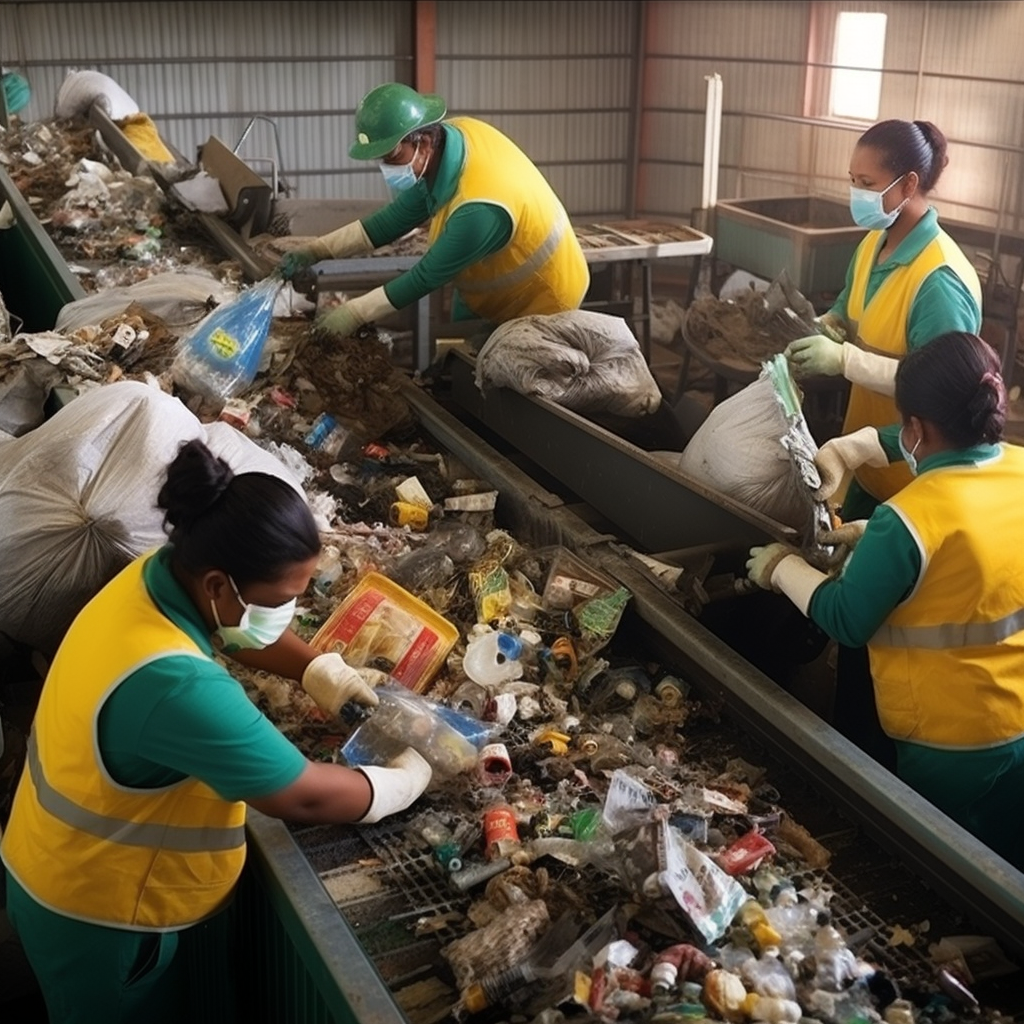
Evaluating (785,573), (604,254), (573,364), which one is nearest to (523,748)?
(785,573)

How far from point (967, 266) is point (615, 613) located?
1.53m

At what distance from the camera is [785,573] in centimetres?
260

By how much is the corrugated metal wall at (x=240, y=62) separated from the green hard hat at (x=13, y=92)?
247 cm

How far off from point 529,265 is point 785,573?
6.00ft

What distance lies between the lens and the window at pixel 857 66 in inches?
397

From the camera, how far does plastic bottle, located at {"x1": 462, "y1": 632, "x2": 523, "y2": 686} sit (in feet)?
8.62

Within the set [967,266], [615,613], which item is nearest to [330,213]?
[967,266]

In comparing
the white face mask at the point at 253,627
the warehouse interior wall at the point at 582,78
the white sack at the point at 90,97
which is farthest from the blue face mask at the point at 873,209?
the warehouse interior wall at the point at 582,78

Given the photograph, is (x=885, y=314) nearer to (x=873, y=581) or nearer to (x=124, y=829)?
(x=873, y=581)

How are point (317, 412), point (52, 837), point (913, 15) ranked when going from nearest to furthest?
point (52, 837)
point (317, 412)
point (913, 15)

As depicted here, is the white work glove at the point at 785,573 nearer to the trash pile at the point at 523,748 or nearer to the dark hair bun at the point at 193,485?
the trash pile at the point at 523,748

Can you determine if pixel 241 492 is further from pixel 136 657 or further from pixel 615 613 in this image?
pixel 615 613

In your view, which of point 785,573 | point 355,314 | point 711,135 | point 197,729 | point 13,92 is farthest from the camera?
point 711,135

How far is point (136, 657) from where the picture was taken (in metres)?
1.73
